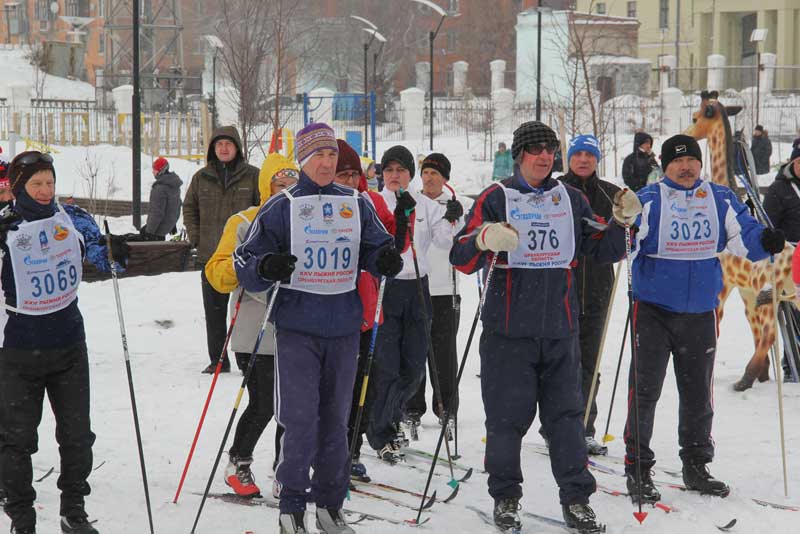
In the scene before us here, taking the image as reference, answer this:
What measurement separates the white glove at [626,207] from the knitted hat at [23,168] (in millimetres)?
2758

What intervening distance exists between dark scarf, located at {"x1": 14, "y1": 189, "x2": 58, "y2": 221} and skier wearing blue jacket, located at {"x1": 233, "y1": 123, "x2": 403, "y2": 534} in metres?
0.96

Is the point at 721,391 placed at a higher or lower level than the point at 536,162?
lower

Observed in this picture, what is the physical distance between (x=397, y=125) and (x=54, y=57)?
2203 centimetres

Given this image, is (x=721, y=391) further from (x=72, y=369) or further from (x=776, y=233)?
(x=72, y=369)

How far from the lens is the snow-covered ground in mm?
5711

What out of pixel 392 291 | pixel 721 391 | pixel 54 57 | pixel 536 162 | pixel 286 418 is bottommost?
pixel 721 391

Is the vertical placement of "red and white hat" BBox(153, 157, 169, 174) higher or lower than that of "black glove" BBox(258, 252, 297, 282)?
higher

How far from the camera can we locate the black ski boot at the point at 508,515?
5.53 metres

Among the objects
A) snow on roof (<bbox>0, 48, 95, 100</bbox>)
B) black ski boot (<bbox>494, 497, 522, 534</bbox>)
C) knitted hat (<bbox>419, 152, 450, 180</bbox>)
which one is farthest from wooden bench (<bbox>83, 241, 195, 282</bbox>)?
snow on roof (<bbox>0, 48, 95, 100</bbox>)

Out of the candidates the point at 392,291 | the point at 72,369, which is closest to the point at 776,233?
the point at 392,291

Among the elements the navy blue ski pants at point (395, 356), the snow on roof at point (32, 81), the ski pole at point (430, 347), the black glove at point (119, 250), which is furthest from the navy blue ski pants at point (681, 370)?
the snow on roof at point (32, 81)

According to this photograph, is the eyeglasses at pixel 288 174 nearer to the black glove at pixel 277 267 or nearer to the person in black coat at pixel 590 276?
the black glove at pixel 277 267

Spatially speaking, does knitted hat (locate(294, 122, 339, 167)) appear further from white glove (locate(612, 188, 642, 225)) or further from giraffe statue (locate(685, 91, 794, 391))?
giraffe statue (locate(685, 91, 794, 391))

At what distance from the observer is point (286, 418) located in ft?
17.5
